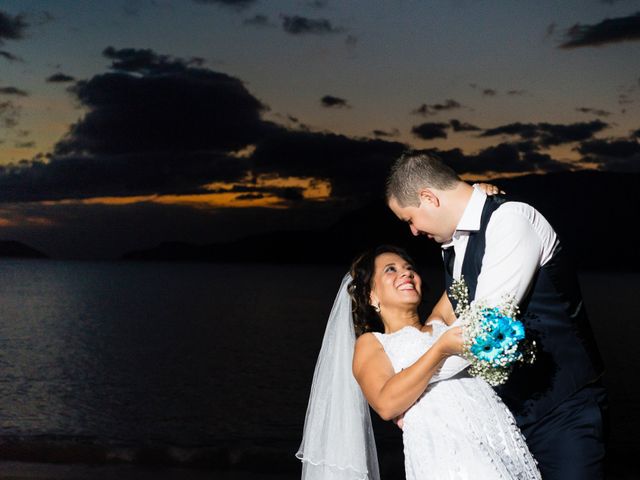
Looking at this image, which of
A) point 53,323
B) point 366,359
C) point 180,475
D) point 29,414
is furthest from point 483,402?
point 53,323

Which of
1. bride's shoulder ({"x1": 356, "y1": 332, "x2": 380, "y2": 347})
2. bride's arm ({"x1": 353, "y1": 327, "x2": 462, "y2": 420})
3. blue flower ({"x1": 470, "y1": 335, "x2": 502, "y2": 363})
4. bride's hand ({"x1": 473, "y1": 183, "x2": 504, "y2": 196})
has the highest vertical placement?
bride's hand ({"x1": 473, "y1": 183, "x2": 504, "y2": 196})

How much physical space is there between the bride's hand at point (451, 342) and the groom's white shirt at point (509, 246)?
0.17 m

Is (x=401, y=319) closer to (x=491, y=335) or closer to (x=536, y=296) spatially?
(x=536, y=296)

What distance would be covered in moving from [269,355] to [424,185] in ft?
80.9

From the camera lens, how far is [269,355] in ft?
89.4

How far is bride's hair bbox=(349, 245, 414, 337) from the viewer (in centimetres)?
370

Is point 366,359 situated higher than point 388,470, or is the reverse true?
point 366,359

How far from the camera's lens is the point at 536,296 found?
2.93m

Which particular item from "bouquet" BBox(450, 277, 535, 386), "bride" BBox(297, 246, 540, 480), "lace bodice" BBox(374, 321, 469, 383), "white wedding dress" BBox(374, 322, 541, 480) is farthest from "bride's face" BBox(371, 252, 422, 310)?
"bouquet" BBox(450, 277, 535, 386)

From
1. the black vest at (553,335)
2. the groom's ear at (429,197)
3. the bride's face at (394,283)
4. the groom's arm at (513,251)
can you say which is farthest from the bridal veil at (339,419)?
the groom's arm at (513,251)

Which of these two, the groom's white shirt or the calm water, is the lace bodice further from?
the calm water

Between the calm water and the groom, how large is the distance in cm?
823

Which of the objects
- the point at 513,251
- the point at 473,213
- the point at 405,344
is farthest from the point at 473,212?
the point at 405,344

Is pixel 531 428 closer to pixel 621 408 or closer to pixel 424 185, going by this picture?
pixel 424 185
